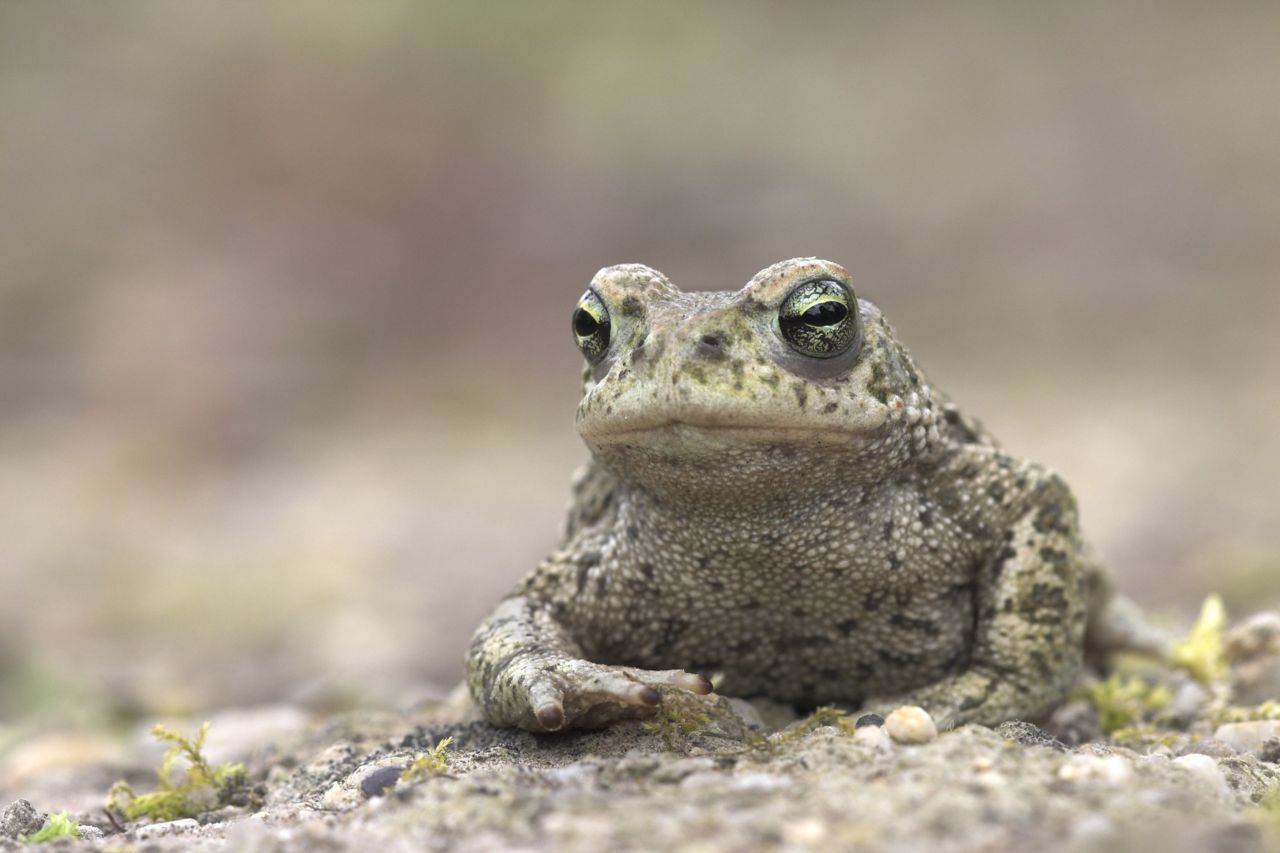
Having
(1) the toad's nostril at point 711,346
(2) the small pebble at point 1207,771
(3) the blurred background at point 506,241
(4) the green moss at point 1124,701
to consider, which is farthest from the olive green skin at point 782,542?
(3) the blurred background at point 506,241

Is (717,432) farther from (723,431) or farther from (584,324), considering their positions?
(584,324)

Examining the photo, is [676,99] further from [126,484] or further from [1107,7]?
[126,484]

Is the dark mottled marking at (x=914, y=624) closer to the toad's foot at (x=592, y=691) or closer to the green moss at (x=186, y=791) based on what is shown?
the toad's foot at (x=592, y=691)

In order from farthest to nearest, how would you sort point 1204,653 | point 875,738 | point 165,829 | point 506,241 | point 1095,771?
point 506,241 → point 1204,653 → point 165,829 → point 875,738 → point 1095,771

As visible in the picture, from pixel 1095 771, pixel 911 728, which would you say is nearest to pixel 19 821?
pixel 911 728

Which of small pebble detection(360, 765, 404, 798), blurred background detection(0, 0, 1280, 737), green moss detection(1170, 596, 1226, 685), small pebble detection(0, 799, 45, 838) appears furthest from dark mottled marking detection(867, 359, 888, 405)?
blurred background detection(0, 0, 1280, 737)

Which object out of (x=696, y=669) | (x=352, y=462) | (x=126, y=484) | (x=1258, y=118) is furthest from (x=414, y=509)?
(x=1258, y=118)
